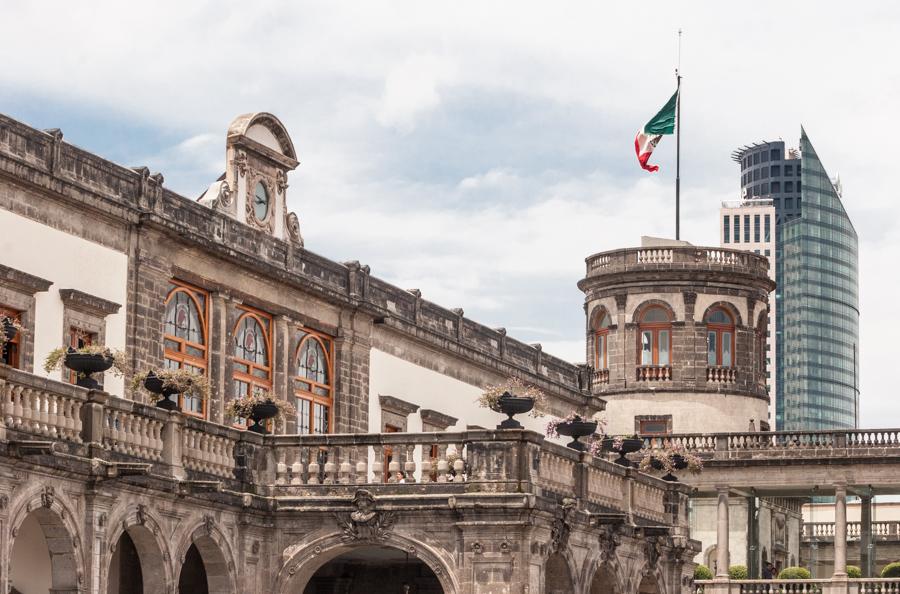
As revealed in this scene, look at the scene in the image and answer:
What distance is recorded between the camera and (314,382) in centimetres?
3806

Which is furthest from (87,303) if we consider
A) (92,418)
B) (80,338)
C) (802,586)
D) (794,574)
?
(794,574)

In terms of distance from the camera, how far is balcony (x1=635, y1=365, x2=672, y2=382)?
200 ft

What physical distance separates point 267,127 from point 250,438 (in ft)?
35.1

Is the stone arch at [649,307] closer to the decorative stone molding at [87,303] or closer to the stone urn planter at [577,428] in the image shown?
the stone urn planter at [577,428]

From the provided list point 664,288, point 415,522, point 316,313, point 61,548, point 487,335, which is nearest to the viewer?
point 61,548

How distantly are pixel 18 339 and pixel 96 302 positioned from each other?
185 centimetres

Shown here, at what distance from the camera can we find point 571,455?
103 feet

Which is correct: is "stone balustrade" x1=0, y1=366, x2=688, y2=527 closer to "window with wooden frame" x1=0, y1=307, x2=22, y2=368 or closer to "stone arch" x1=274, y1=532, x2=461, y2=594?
"stone arch" x1=274, y1=532, x2=461, y2=594

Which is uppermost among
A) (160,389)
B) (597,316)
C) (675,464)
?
(597,316)

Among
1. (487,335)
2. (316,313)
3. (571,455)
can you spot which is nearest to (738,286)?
(487,335)

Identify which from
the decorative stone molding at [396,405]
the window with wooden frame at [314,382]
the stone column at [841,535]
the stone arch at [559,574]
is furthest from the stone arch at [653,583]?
the stone column at [841,535]

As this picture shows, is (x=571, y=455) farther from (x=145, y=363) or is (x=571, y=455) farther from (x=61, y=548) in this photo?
(x=61, y=548)

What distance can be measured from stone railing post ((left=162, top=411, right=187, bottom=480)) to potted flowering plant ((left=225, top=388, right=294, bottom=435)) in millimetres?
2761

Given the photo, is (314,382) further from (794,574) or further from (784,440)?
(794,574)
